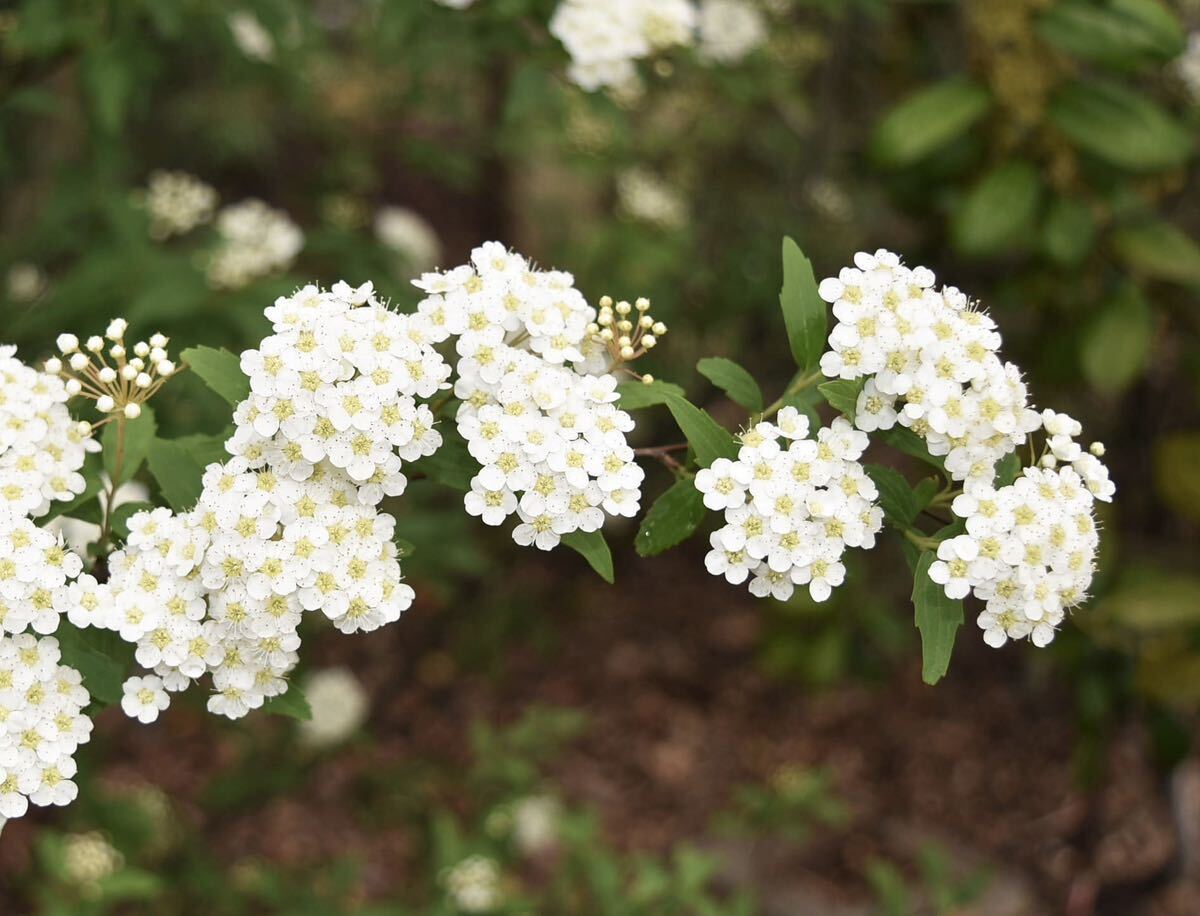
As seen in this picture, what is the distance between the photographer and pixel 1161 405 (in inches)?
185

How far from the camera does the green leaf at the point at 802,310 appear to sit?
71.0 inches

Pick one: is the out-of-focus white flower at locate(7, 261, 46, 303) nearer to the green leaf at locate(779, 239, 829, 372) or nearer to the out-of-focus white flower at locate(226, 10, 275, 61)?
the out-of-focus white flower at locate(226, 10, 275, 61)

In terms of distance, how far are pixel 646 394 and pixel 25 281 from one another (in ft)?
10.3

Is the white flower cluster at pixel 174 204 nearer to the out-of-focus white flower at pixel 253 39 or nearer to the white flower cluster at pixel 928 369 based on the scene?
the out-of-focus white flower at pixel 253 39

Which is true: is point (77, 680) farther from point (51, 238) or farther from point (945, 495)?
point (51, 238)

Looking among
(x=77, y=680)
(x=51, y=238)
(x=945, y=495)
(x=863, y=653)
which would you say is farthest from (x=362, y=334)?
(x=863, y=653)

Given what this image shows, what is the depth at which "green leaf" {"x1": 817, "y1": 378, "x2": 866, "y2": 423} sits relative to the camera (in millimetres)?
1701

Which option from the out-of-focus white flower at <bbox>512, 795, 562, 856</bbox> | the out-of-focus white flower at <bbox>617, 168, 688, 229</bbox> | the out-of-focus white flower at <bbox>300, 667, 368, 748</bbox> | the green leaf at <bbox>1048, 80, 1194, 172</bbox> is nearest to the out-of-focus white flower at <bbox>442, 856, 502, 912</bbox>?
the out-of-focus white flower at <bbox>512, 795, 562, 856</bbox>

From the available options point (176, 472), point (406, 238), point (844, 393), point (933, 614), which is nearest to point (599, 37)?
point (844, 393)

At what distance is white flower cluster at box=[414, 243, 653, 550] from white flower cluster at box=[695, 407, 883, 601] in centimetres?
14

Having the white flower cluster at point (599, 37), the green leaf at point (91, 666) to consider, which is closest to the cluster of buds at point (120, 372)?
the green leaf at point (91, 666)

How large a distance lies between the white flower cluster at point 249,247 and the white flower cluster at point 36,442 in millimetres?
1956

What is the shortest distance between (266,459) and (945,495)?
987mm

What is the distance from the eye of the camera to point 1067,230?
338 centimetres
